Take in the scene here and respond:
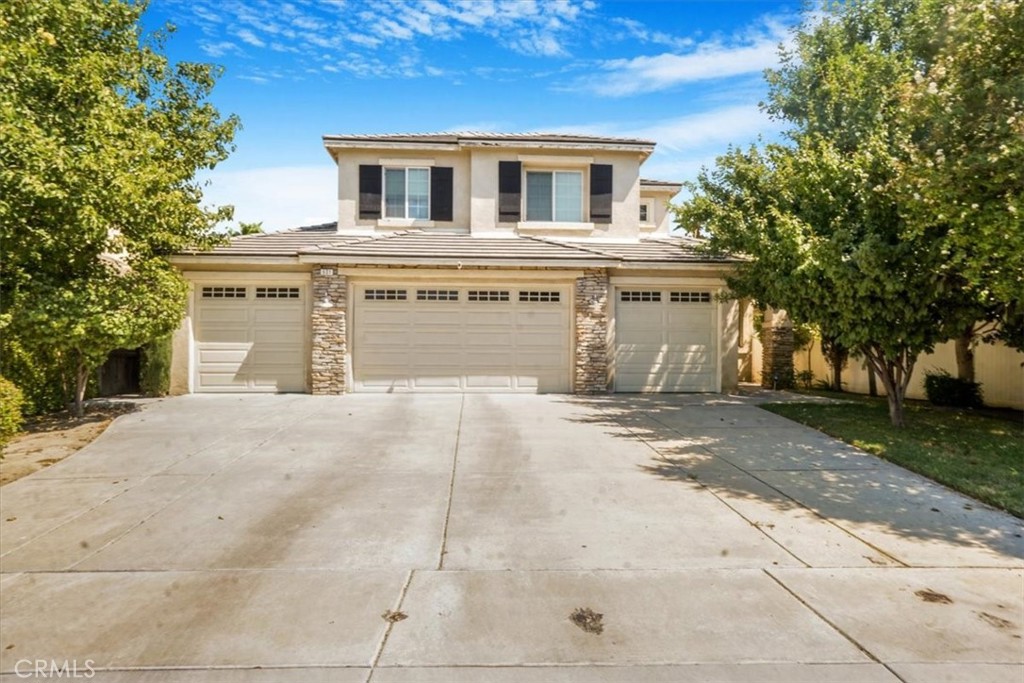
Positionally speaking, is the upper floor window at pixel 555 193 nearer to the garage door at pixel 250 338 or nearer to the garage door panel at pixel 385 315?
the garage door panel at pixel 385 315

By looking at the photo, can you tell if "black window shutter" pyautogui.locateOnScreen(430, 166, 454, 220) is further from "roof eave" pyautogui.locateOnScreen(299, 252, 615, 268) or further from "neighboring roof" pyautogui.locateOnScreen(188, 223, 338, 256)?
"roof eave" pyautogui.locateOnScreen(299, 252, 615, 268)

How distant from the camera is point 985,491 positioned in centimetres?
632

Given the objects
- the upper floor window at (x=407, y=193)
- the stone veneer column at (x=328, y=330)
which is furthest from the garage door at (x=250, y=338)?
the upper floor window at (x=407, y=193)

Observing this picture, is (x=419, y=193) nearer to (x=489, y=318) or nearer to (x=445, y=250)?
(x=445, y=250)

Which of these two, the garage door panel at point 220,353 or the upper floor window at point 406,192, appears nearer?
the garage door panel at point 220,353

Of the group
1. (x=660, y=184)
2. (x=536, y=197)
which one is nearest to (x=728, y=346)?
(x=536, y=197)

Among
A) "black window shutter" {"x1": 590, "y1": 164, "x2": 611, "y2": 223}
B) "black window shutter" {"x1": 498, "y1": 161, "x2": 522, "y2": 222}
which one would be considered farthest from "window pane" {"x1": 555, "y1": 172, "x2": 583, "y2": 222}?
"black window shutter" {"x1": 498, "y1": 161, "x2": 522, "y2": 222}

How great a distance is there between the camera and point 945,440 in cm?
885

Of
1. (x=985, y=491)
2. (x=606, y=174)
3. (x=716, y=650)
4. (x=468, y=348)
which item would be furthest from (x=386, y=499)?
(x=606, y=174)

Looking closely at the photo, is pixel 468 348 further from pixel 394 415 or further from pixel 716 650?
pixel 716 650

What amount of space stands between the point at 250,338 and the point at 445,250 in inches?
208

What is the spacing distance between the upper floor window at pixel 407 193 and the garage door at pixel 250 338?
3915mm

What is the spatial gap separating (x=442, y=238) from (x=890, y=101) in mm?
10472

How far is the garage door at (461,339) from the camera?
536 inches
